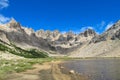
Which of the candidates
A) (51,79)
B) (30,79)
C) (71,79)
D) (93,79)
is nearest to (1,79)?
(30,79)

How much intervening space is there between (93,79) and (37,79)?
36.5 feet

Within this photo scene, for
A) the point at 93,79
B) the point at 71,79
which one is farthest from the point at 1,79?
the point at 93,79

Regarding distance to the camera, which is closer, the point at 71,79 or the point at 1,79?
the point at 1,79

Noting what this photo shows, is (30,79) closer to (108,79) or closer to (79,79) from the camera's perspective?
(79,79)

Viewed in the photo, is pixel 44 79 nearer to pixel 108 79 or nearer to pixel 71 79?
pixel 71 79

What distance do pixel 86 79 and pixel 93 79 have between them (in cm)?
145

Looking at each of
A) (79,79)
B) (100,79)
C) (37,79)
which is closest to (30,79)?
(37,79)

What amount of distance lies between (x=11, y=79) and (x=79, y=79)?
531 inches

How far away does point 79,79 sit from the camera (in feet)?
172

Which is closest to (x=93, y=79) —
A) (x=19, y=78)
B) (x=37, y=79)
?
(x=37, y=79)

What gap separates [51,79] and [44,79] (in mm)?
1397

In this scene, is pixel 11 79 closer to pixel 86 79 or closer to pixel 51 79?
pixel 51 79

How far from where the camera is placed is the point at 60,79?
2085 inches

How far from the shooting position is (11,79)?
51250mm
